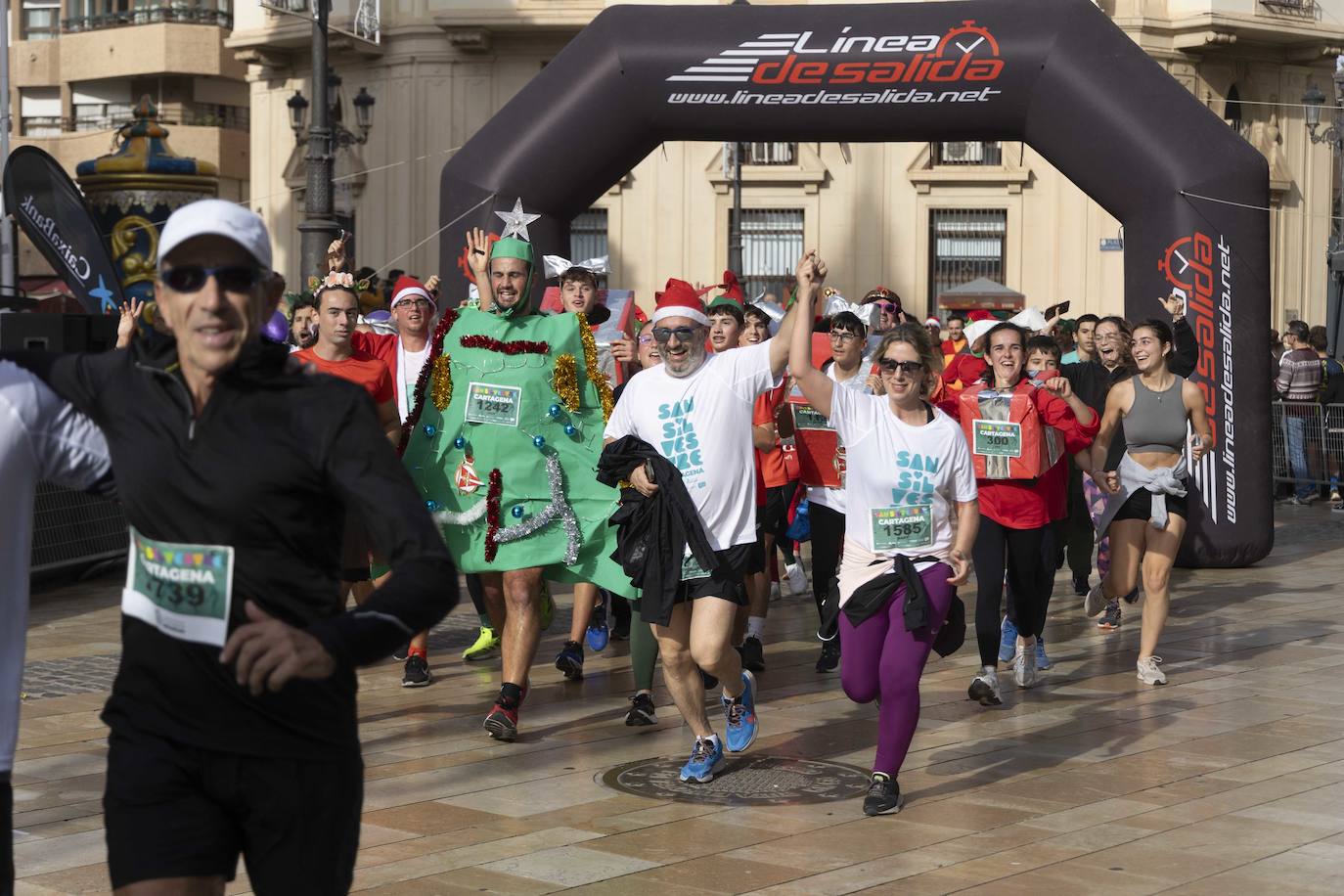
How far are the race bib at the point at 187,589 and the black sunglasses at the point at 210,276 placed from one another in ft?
1.40

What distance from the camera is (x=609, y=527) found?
326 inches

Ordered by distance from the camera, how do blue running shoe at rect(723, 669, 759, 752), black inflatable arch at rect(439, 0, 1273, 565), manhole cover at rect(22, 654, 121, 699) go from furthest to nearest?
black inflatable arch at rect(439, 0, 1273, 565) → manhole cover at rect(22, 654, 121, 699) → blue running shoe at rect(723, 669, 759, 752)

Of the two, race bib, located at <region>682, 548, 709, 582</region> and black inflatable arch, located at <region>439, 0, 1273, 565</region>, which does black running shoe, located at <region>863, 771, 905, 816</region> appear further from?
black inflatable arch, located at <region>439, 0, 1273, 565</region>

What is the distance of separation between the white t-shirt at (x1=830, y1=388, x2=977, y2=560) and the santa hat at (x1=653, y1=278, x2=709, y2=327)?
65 centimetres

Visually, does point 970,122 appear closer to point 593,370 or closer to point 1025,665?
point 1025,665

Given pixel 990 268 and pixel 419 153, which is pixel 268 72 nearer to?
pixel 419 153

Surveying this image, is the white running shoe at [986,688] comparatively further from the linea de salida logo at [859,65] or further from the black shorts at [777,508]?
the linea de salida logo at [859,65]

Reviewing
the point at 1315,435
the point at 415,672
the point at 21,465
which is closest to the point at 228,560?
the point at 21,465

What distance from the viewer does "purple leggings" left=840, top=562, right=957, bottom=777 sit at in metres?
6.89

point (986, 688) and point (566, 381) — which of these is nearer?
point (566, 381)

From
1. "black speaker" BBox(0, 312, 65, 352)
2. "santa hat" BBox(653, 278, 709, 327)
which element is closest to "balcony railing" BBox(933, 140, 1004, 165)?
"black speaker" BBox(0, 312, 65, 352)

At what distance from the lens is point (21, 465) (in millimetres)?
3510

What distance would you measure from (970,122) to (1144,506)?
564cm

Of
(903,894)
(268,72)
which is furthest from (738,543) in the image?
(268,72)
